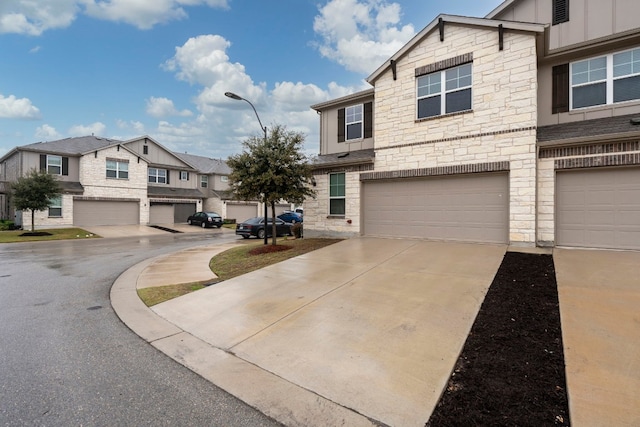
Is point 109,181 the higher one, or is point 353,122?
point 353,122

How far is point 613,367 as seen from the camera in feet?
10.5

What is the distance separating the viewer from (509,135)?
9500 mm

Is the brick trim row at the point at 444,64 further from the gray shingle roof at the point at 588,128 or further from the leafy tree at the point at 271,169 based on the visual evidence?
the leafy tree at the point at 271,169

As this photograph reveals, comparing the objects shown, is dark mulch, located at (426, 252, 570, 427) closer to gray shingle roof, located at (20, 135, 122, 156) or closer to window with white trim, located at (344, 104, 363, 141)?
window with white trim, located at (344, 104, 363, 141)

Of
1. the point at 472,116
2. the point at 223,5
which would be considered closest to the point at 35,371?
the point at 472,116

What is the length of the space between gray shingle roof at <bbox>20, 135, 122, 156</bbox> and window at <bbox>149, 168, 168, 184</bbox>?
4.30m

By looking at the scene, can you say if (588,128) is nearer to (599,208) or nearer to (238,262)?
(599,208)

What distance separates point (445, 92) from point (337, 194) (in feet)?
17.4

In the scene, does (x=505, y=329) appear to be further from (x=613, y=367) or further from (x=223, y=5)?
(x=223, y=5)

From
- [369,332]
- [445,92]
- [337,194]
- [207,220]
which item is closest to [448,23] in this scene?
[445,92]

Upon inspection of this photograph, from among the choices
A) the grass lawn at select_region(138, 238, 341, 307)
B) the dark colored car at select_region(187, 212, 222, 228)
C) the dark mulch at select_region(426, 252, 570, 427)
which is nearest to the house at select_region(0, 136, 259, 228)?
the dark colored car at select_region(187, 212, 222, 228)

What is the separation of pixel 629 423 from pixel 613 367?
3.00 feet

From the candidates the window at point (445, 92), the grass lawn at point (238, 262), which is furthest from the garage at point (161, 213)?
the window at point (445, 92)

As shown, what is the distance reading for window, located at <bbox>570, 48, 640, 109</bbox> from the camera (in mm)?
9414
